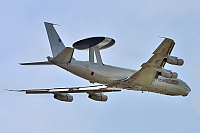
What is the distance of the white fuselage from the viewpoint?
5591 centimetres

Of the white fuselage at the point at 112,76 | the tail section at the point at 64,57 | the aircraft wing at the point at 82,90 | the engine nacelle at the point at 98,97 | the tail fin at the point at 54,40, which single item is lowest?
the engine nacelle at the point at 98,97

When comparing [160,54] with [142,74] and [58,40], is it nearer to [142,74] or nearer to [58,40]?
[142,74]

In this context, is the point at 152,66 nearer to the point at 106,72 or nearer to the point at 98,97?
the point at 106,72

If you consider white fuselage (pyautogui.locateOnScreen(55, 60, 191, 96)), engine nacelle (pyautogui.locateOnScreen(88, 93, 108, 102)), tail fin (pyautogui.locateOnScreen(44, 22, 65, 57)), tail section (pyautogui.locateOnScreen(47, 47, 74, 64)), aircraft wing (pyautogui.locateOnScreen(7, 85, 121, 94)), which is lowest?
engine nacelle (pyautogui.locateOnScreen(88, 93, 108, 102))

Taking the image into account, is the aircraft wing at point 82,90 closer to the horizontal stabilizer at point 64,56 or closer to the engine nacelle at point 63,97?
the engine nacelle at point 63,97

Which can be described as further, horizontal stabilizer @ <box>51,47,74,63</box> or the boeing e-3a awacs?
the boeing e-3a awacs

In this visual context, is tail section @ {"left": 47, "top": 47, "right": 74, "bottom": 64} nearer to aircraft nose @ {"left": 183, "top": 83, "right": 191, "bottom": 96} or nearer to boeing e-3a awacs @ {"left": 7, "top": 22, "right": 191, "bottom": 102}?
boeing e-3a awacs @ {"left": 7, "top": 22, "right": 191, "bottom": 102}

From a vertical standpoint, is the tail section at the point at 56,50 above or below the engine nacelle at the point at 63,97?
above

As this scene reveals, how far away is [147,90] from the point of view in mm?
60344

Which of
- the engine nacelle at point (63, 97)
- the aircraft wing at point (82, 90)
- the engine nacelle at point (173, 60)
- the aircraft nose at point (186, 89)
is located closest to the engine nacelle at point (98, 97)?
the aircraft wing at point (82, 90)

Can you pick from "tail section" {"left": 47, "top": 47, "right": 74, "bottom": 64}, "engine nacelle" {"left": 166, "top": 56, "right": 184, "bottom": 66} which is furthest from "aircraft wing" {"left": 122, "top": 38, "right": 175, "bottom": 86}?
"tail section" {"left": 47, "top": 47, "right": 74, "bottom": 64}

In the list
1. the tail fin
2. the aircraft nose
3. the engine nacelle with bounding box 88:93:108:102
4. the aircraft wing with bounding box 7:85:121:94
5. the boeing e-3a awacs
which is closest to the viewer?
the boeing e-3a awacs

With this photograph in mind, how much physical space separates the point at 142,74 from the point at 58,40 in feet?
30.2

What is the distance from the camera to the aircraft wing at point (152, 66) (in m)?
52.4
